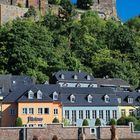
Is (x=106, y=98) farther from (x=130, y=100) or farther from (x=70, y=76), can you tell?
(x=70, y=76)

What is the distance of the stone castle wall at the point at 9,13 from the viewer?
93875 mm

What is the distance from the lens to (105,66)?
8525 centimetres

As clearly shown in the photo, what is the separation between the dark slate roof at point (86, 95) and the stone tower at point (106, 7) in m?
55.0

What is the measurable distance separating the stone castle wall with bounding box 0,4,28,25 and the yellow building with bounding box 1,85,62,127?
3821 cm

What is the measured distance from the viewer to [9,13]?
9481cm

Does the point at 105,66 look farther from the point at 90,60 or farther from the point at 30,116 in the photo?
the point at 30,116

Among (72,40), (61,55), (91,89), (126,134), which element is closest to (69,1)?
(72,40)

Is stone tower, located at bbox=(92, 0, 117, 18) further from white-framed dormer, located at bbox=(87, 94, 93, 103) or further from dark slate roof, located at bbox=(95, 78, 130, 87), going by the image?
white-framed dormer, located at bbox=(87, 94, 93, 103)

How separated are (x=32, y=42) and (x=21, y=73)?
10.2 metres

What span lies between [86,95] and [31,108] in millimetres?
8835

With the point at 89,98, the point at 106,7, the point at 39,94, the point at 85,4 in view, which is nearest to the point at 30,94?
the point at 39,94

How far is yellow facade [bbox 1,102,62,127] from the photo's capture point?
56.2 metres

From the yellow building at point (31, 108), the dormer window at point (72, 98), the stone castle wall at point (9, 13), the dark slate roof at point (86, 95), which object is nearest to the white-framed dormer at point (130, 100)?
the dark slate roof at point (86, 95)

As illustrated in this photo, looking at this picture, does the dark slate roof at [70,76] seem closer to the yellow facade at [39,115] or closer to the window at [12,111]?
the yellow facade at [39,115]
